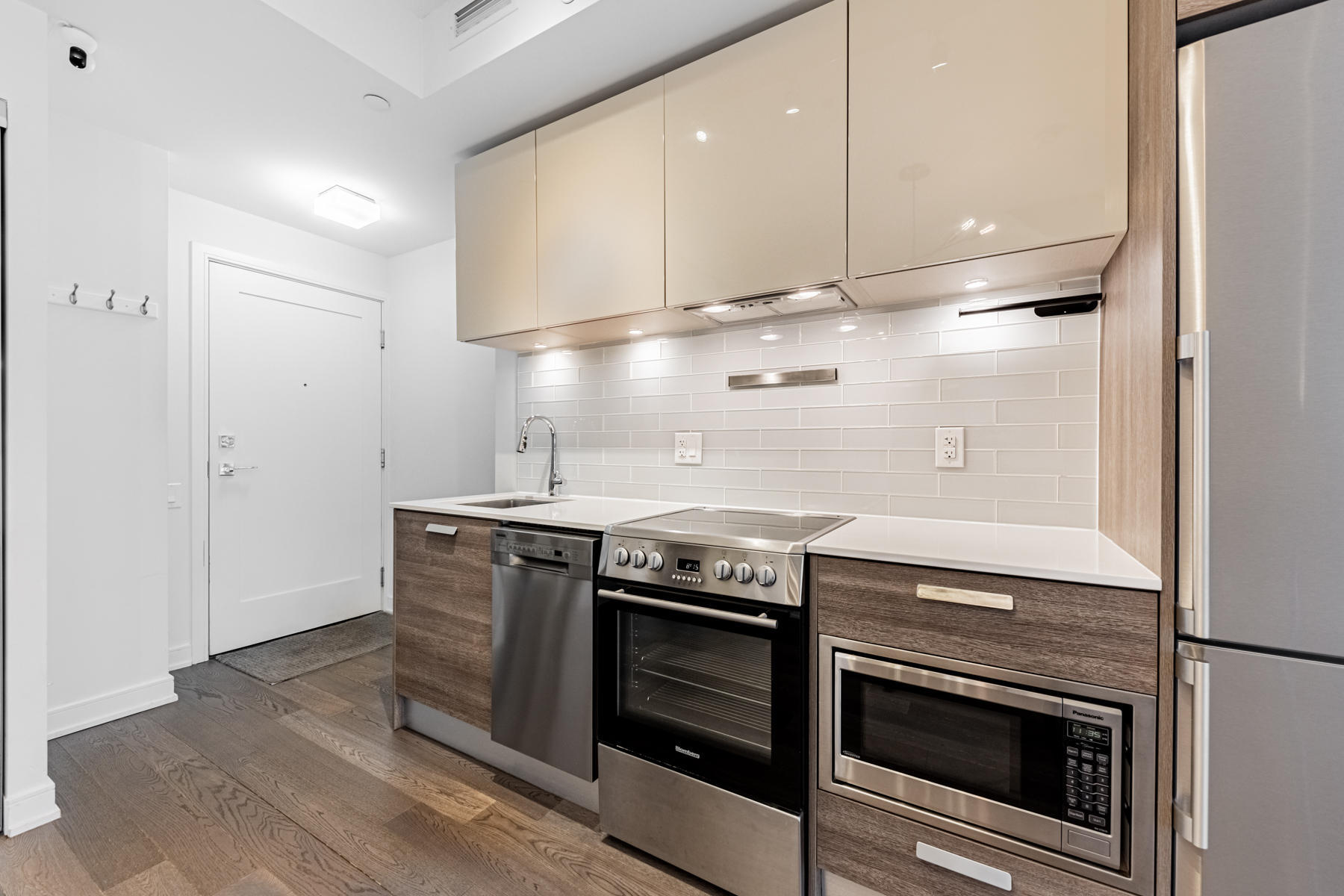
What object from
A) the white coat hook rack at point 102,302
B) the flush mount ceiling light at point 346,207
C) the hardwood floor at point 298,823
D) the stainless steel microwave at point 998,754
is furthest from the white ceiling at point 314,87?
the hardwood floor at point 298,823

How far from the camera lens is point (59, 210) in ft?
8.03

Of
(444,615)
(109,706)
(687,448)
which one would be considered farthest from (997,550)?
(109,706)

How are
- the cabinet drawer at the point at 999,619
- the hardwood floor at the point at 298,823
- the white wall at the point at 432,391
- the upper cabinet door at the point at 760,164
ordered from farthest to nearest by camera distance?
1. the white wall at the point at 432,391
2. the upper cabinet door at the point at 760,164
3. the hardwood floor at the point at 298,823
4. the cabinet drawer at the point at 999,619

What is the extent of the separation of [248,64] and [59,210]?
1.20 meters

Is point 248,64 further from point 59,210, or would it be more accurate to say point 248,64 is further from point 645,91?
point 645,91

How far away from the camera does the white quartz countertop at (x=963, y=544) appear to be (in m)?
1.16

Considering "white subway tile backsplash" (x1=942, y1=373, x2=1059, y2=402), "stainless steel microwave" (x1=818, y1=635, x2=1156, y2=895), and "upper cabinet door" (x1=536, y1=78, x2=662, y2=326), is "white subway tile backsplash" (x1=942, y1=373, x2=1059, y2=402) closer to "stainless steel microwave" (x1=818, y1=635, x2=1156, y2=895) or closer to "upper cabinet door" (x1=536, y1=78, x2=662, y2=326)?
"stainless steel microwave" (x1=818, y1=635, x2=1156, y2=895)

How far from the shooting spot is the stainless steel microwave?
1115mm

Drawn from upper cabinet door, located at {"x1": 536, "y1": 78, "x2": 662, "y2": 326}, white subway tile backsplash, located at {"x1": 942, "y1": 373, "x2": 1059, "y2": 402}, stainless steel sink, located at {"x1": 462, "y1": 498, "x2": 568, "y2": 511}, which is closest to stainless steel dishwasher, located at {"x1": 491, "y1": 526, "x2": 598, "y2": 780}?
stainless steel sink, located at {"x1": 462, "y1": 498, "x2": 568, "y2": 511}

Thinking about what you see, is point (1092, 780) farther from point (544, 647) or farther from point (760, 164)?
point (760, 164)

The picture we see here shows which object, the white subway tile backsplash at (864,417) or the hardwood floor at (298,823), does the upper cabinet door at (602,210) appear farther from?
the hardwood floor at (298,823)

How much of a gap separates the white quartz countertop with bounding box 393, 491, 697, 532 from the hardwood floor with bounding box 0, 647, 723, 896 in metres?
0.97

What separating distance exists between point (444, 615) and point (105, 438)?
1809mm

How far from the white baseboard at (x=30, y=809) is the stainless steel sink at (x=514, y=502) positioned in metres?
1.59
